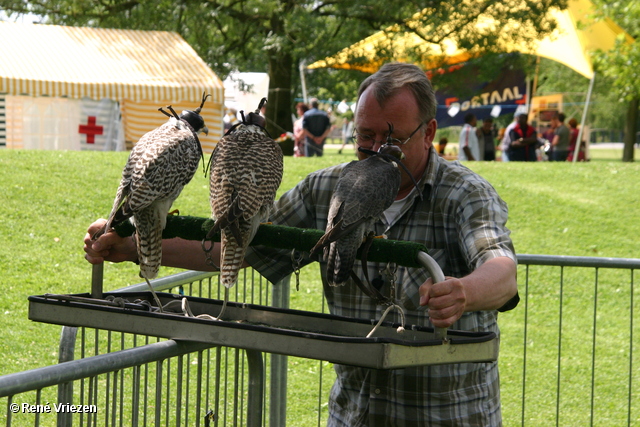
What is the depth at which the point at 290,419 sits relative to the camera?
17.8ft

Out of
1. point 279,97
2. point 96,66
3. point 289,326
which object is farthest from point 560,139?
point 289,326

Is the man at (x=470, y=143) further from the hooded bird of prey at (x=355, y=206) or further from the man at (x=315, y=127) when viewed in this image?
the hooded bird of prey at (x=355, y=206)

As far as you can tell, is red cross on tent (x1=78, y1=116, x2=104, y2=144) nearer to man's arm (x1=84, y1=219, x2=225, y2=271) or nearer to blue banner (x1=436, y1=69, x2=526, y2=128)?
blue banner (x1=436, y1=69, x2=526, y2=128)

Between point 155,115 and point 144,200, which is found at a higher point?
point 155,115

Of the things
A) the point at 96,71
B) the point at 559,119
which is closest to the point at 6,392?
the point at 96,71

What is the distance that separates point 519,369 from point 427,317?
170 inches

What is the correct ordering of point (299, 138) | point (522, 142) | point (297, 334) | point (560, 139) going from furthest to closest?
point (560, 139)
point (299, 138)
point (522, 142)
point (297, 334)

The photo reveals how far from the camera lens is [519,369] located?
251 inches

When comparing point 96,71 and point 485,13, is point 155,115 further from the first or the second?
point 485,13

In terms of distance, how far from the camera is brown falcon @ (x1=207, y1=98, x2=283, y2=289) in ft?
6.34

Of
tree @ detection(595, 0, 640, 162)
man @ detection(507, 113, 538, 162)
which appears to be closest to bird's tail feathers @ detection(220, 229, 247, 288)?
man @ detection(507, 113, 538, 162)

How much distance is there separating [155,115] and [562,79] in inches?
1137

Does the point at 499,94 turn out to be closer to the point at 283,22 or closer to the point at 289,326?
the point at 283,22

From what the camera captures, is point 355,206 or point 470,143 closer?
point 355,206
